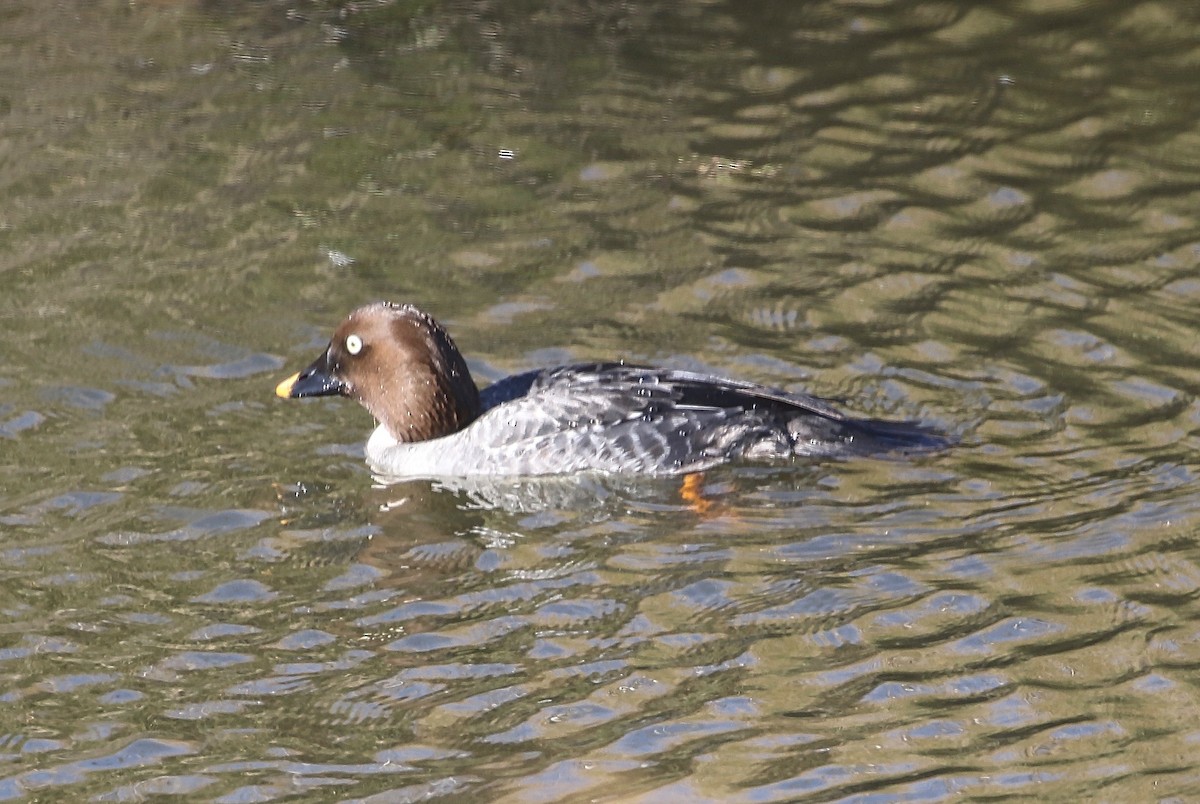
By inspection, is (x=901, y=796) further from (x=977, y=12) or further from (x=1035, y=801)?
(x=977, y=12)

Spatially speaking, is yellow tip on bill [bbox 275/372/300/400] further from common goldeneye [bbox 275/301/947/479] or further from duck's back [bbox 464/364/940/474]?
duck's back [bbox 464/364/940/474]

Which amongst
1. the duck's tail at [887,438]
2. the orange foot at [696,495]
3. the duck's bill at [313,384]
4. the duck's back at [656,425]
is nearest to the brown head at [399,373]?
the duck's bill at [313,384]

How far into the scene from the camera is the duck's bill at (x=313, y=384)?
9078 millimetres

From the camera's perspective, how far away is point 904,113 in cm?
1224

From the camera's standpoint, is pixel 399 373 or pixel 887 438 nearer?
pixel 887 438

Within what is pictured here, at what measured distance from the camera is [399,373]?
9.23 m

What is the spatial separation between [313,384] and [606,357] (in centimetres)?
171

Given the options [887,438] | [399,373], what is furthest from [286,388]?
[887,438]

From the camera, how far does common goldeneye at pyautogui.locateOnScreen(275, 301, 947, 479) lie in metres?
8.75

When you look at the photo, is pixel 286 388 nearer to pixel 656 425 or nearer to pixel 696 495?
pixel 656 425

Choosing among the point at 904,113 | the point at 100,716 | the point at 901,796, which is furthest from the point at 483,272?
the point at 901,796

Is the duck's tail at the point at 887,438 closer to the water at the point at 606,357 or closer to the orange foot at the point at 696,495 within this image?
the water at the point at 606,357

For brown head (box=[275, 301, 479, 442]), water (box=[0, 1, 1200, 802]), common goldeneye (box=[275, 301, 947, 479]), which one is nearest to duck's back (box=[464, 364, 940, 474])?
common goldeneye (box=[275, 301, 947, 479])

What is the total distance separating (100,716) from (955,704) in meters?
3.13
